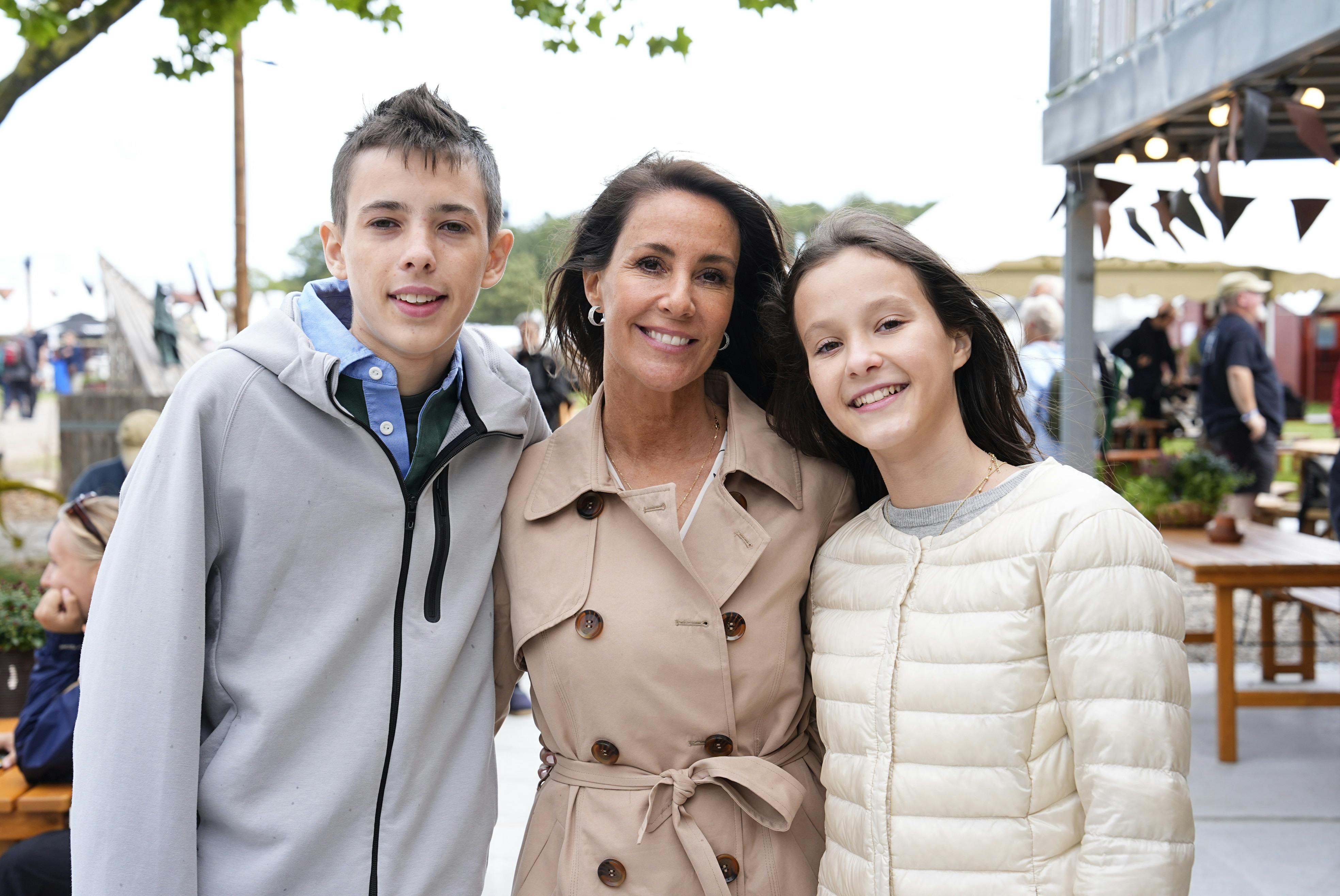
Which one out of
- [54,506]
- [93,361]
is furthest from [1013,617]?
[93,361]

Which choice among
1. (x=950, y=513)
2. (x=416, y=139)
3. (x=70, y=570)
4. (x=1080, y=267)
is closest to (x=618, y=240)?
(x=416, y=139)

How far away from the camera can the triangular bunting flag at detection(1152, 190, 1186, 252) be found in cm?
459

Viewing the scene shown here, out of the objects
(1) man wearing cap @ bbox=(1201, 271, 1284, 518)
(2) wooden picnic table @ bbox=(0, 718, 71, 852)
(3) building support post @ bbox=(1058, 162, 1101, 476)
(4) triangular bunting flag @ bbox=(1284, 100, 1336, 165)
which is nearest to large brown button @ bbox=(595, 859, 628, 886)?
(2) wooden picnic table @ bbox=(0, 718, 71, 852)

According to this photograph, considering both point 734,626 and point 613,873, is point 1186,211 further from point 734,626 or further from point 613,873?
point 613,873

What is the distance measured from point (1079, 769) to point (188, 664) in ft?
4.28

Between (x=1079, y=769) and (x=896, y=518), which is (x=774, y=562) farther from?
(x=1079, y=769)

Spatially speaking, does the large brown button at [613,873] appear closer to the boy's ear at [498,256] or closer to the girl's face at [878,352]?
the girl's face at [878,352]

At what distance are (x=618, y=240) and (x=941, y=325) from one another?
67 cm

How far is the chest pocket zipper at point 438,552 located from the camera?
183 cm

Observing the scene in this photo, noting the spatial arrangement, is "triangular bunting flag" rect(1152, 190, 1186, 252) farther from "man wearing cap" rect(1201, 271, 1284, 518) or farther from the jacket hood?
"man wearing cap" rect(1201, 271, 1284, 518)

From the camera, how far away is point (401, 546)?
1810mm

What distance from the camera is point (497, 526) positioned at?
2.03 metres

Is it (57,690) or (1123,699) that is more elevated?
(1123,699)

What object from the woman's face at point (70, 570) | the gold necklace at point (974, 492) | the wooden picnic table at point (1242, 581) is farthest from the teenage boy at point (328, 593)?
the wooden picnic table at point (1242, 581)
